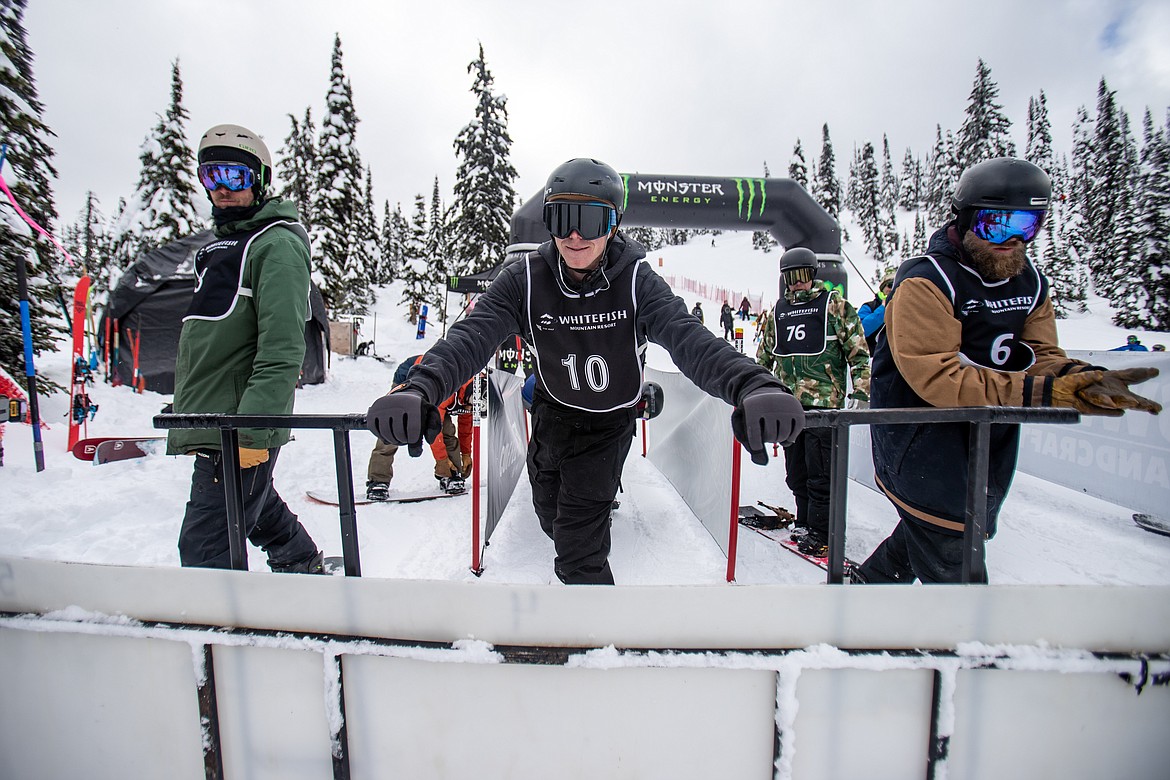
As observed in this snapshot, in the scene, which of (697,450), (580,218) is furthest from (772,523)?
(580,218)

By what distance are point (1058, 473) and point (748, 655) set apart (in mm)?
6810

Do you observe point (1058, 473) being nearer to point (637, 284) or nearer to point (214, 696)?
point (637, 284)

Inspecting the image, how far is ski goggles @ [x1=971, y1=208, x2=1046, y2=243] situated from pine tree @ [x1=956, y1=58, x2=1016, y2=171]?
3667 centimetres

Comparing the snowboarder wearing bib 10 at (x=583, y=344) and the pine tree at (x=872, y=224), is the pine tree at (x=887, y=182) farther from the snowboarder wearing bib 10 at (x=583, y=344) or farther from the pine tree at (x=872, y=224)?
the snowboarder wearing bib 10 at (x=583, y=344)

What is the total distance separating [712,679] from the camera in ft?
3.95

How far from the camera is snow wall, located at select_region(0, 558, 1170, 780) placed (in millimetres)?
1189

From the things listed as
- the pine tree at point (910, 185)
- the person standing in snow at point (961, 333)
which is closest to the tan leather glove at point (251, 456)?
the person standing in snow at point (961, 333)

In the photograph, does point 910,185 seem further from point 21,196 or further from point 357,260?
point 21,196

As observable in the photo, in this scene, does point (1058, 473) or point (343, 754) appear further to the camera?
point (1058, 473)

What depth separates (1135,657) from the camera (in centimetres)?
118

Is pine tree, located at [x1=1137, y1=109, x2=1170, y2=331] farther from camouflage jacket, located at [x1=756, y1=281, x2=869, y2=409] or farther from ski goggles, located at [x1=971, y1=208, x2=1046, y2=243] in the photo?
ski goggles, located at [x1=971, y1=208, x2=1046, y2=243]

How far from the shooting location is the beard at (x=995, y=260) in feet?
7.30

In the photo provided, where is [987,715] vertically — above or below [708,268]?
below

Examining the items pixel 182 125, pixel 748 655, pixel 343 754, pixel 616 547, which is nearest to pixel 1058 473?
pixel 616 547
